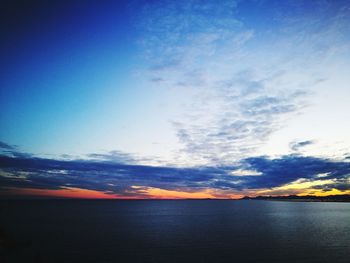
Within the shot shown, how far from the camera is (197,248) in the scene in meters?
48.3

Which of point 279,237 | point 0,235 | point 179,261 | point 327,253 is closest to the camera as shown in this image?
point 179,261

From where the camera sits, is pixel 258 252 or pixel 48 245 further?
pixel 48 245

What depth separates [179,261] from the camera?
3959 centimetres

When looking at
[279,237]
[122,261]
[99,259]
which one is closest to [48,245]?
[99,259]

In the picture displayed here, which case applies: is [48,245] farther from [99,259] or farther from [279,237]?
[279,237]

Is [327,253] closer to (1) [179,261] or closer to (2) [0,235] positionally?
(1) [179,261]

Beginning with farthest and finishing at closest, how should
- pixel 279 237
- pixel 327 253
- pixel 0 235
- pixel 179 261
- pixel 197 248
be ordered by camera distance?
1. pixel 279 237
2. pixel 0 235
3. pixel 197 248
4. pixel 327 253
5. pixel 179 261

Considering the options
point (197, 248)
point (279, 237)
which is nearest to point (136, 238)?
point (197, 248)

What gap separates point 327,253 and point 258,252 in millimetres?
11726

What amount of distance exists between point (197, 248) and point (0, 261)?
108 ft

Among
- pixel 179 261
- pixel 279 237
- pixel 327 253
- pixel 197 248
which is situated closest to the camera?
pixel 179 261

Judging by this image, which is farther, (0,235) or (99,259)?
(0,235)

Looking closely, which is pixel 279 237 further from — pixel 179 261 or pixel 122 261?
pixel 122 261

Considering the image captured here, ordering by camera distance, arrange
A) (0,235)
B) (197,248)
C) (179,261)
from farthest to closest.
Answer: (0,235), (197,248), (179,261)
